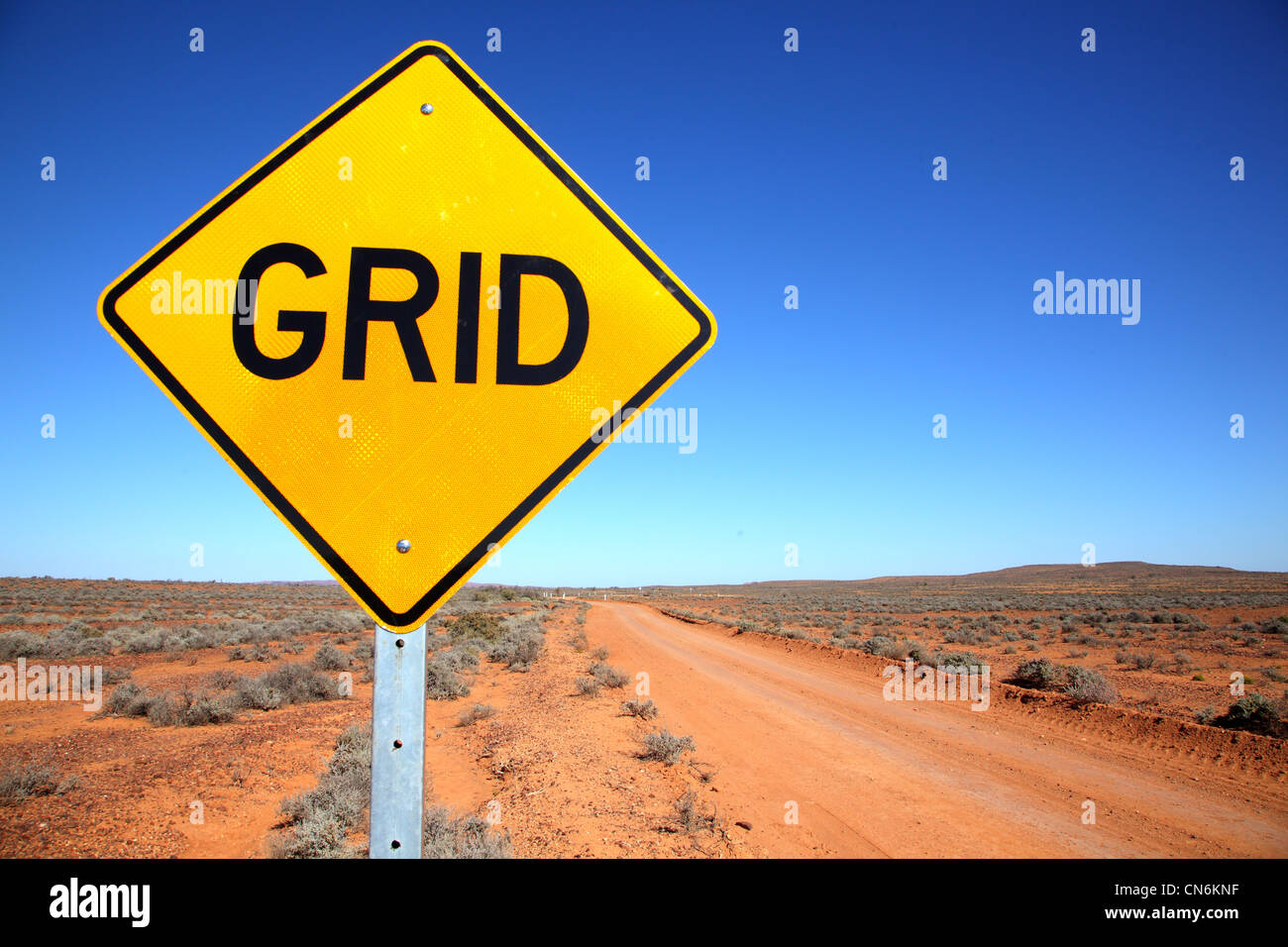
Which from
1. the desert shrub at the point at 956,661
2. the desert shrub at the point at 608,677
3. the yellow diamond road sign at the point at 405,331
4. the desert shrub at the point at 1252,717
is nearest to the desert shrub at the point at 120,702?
the desert shrub at the point at 608,677

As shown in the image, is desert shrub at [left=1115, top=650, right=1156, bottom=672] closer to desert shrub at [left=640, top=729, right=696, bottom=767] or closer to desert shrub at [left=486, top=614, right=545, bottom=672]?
desert shrub at [left=640, top=729, right=696, bottom=767]

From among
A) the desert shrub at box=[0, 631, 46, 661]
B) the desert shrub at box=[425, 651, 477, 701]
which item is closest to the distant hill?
the desert shrub at box=[425, 651, 477, 701]

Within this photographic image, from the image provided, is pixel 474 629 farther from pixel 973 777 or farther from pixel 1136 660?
pixel 1136 660

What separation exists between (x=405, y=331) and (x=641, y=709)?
10.2 meters

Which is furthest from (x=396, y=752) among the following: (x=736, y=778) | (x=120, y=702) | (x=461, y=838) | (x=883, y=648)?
(x=883, y=648)

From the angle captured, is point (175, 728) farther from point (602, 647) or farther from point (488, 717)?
point (602, 647)

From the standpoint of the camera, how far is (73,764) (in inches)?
292

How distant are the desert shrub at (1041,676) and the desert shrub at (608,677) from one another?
8.95 m

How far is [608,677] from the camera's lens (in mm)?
13250

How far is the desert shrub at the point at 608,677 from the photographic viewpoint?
1309 cm

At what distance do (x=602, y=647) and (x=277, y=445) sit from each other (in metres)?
18.5

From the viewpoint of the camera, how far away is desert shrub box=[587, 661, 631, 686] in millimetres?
13086

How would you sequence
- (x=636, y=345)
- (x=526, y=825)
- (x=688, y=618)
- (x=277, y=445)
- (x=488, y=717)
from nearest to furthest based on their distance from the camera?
(x=277, y=445), (x=636, y=345), (x=526, y=825), (x=488, y=717), (x=688, y=618)
